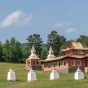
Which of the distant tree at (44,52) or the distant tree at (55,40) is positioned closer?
the distant tree at (44,52)

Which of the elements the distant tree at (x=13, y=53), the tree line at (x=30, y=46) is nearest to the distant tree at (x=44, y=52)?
the tree line at (x=30, y=46)

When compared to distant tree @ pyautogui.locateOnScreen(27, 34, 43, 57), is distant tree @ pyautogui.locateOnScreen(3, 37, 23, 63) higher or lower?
lower

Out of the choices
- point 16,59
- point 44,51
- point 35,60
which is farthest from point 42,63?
point 44,51

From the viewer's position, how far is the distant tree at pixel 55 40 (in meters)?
130

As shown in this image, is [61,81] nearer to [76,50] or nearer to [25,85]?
[25,85]

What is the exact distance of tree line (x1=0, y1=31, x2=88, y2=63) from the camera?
4466 inches

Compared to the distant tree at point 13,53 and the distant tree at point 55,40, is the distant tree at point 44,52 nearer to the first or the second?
the distant tree at point 55,40

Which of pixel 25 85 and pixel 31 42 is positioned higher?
pixel 31 42

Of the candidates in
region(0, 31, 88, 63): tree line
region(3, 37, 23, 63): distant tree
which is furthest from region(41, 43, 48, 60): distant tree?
region(3, 37, 23, 63): distant tree

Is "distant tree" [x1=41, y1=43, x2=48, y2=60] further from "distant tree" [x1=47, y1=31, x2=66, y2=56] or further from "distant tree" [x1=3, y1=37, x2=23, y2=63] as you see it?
"distant tree" [x1=3, y1=37, x2=23, y2=63]

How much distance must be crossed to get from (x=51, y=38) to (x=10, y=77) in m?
92.2

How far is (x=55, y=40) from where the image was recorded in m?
134

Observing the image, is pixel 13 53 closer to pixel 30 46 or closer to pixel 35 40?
pixel 30 46

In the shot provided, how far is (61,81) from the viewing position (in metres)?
37.5
